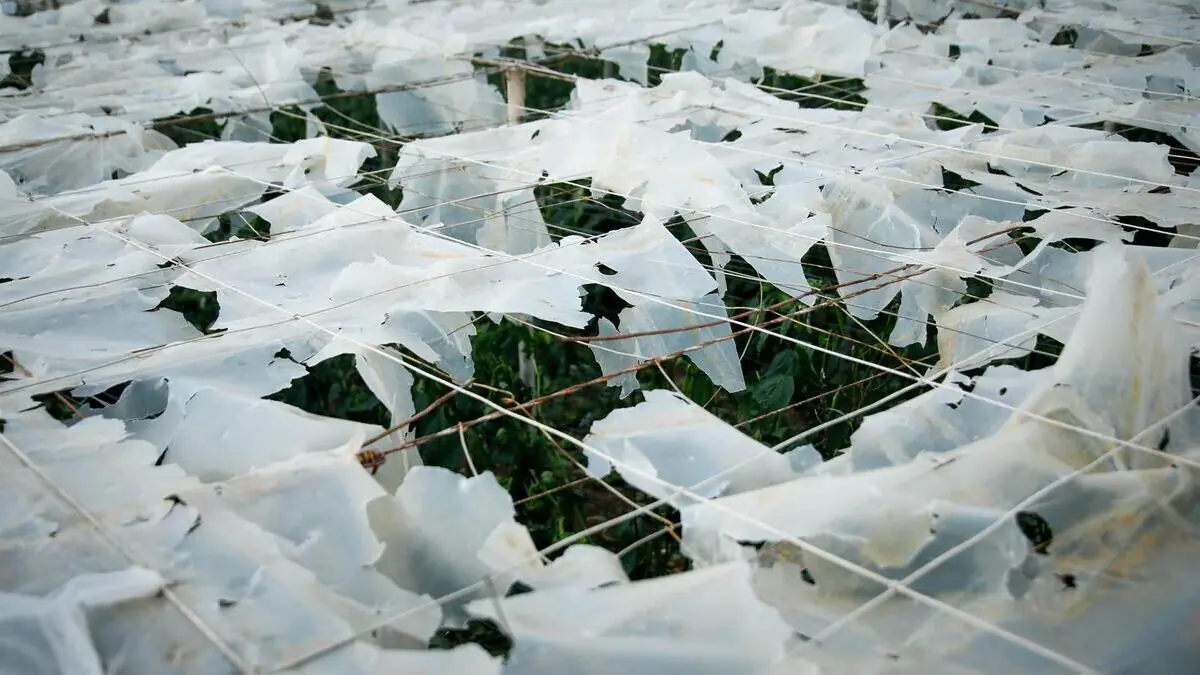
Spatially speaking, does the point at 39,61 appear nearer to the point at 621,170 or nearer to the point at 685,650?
the point at 621,170

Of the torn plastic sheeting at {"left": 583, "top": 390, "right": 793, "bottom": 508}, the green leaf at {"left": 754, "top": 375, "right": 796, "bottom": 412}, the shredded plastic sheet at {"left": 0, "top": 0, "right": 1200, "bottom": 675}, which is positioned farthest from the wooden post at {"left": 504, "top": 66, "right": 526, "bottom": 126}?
the torn plastic sheeting at {"left": 583, "top": 390, "right": 793, "bottom": 508}

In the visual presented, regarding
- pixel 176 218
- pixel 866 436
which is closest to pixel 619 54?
pixel 176 218

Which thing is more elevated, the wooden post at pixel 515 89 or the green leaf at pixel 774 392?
the wooden post at pixel 515 89

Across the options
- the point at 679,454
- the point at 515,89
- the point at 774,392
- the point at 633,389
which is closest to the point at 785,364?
the point at 774,392

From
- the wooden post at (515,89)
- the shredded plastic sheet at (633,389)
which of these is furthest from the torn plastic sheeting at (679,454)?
the wooden post at (515,89)

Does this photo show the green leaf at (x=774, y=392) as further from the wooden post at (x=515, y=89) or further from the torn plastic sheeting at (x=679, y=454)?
the wooden post at (x=515, y=89)

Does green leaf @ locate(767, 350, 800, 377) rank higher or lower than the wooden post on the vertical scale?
lower

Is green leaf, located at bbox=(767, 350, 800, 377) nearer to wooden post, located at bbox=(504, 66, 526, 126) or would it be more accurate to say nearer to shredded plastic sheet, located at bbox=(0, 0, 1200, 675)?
shredded plastic sheet, located at bbox=(0, 0, 1200, 675)
